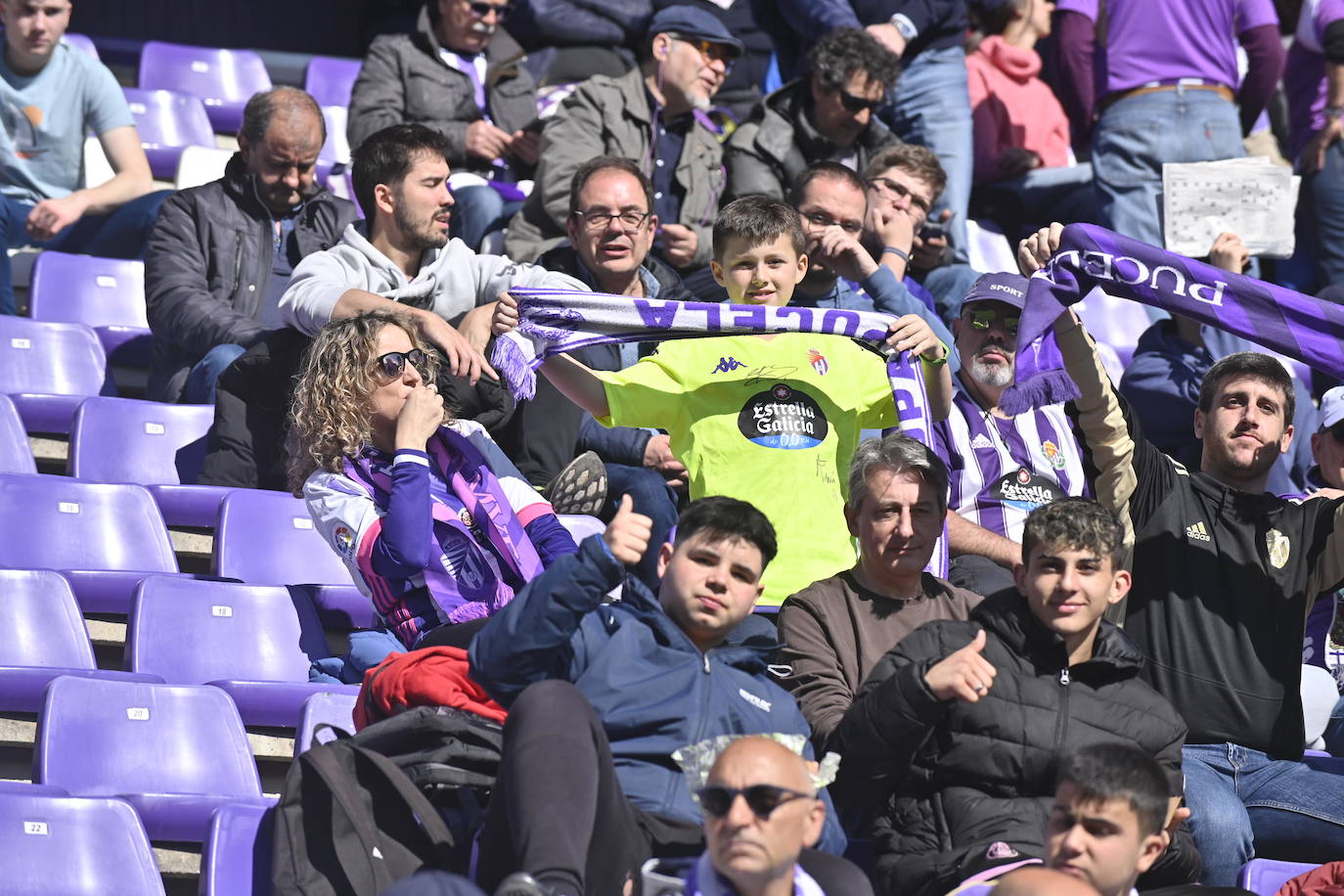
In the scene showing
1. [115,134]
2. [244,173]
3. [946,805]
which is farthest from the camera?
[115,134]

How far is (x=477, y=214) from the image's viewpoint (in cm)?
667

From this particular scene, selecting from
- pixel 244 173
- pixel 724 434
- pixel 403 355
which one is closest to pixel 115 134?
pixel 244 173

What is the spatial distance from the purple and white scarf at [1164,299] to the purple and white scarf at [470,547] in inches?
49.8

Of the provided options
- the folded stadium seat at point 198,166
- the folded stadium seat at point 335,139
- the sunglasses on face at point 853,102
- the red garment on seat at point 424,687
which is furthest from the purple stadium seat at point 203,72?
the red garment on seat at point 424,687

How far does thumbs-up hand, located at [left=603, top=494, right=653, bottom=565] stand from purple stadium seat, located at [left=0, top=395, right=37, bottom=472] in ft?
8.58

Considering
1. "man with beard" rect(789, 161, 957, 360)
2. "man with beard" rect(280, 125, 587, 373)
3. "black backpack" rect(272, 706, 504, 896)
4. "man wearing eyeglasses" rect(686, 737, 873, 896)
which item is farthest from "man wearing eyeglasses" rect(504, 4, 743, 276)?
"man wearing eyeglasses" rect(686, 737, 873, 896)

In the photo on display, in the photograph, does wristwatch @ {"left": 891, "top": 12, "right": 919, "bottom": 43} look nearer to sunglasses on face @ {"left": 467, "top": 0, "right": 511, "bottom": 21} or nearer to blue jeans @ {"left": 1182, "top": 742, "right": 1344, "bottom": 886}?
sunglasses on face @ {"left": 467, "top": 0, "right": 511, "bottom": 21}

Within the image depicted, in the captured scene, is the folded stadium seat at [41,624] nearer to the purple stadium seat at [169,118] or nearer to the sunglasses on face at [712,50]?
the sunglasses on face at [712,50]

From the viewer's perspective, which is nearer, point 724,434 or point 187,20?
point 724,434

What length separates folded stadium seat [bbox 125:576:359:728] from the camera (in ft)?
14.9

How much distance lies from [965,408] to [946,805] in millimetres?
1539

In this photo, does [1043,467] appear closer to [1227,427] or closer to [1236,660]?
A: [1227,427]

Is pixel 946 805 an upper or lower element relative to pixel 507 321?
lower

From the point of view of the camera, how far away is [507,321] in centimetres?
463
